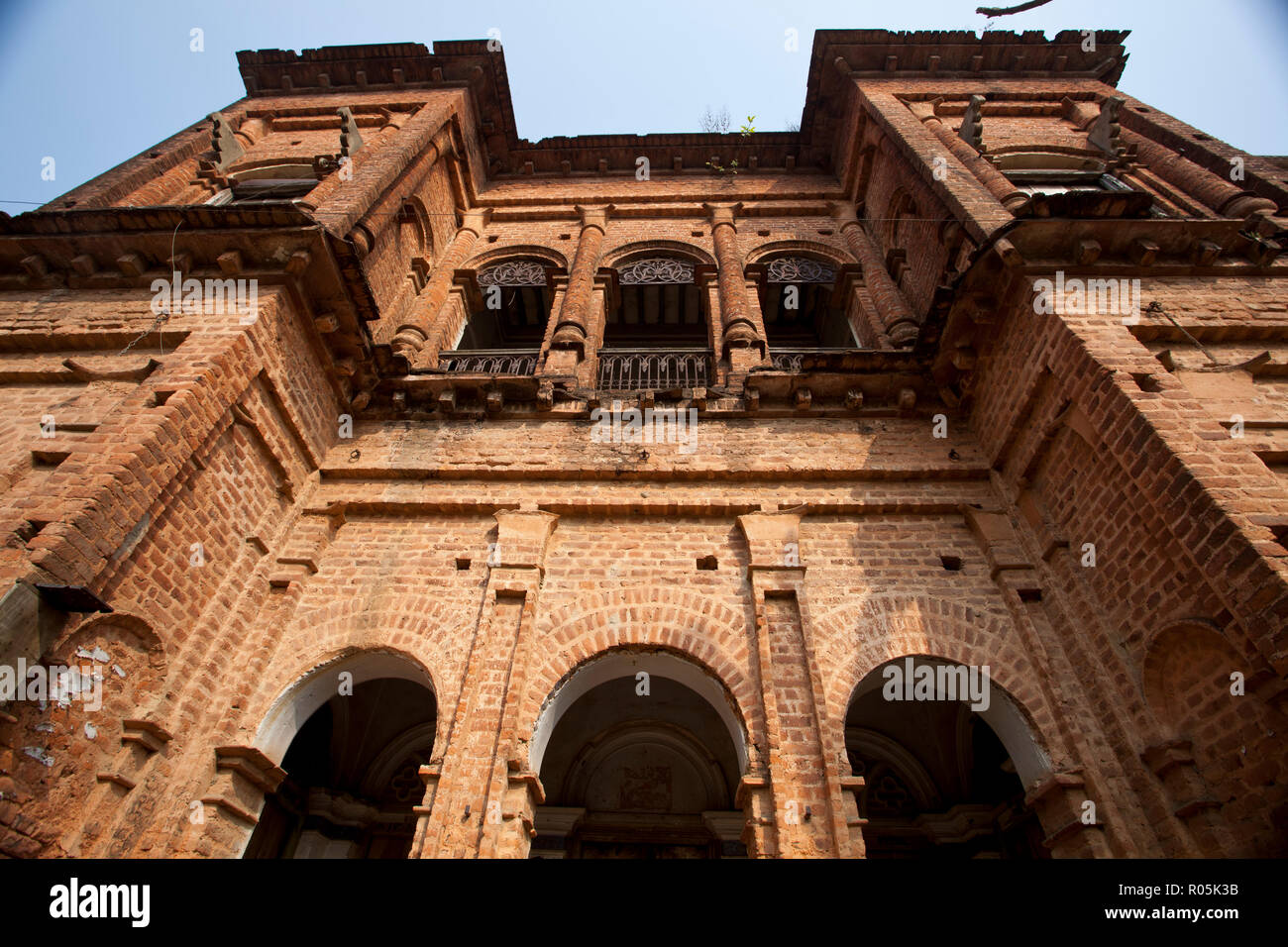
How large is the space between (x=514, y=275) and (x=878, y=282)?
599 centimetres

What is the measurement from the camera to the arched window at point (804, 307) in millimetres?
10945

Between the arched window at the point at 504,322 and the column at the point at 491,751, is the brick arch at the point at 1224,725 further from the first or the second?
the arched window at the point at 504,322

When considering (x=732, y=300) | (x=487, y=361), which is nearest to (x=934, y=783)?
(x=732, y=300)

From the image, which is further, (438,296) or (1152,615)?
(438,296)

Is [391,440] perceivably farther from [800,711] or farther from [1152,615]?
[1152,615]

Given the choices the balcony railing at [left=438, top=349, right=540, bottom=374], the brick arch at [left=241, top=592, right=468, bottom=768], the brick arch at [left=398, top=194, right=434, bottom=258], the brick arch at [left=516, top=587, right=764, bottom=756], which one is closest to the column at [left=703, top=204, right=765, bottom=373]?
the balcony railing at [left=438, top=349, right=540, bottom=374]

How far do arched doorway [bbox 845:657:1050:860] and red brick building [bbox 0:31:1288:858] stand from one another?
3 centimetres

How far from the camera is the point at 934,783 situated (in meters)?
7.20

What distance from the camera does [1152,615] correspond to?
4824mm

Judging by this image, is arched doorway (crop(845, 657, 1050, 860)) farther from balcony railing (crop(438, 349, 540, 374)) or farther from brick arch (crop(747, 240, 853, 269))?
brick arch (crop(747, 240, 853, 269))
